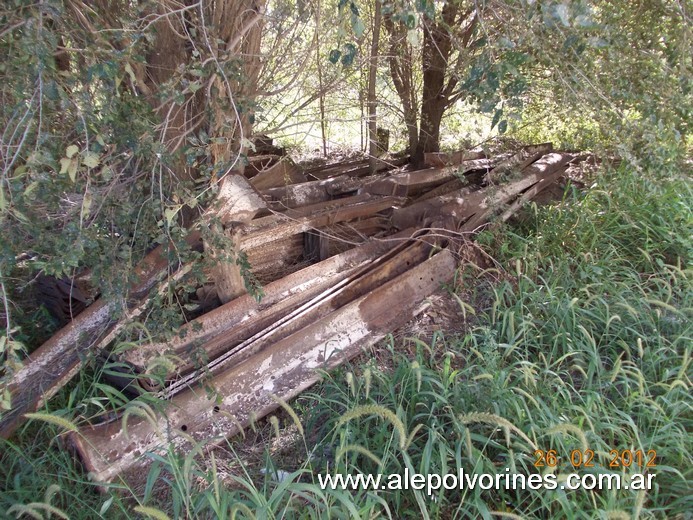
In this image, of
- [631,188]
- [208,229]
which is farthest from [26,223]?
[631,188]

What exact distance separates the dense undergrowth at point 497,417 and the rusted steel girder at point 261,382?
12cm

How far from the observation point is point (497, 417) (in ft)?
6.09

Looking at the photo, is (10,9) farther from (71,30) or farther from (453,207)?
(453,207)

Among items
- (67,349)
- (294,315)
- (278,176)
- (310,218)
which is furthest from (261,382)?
(278,176)

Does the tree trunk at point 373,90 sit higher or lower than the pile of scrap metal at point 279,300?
higher

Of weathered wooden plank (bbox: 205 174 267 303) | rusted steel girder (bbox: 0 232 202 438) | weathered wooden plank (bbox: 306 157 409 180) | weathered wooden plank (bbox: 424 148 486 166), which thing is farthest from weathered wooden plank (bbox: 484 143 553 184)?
rusted steel girder (bbox: 0 232 202 438)

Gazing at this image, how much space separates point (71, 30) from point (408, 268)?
233 cm

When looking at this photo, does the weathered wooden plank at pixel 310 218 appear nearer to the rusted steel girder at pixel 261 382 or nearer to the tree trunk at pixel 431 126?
the rusted steel girder at pixel 261 382

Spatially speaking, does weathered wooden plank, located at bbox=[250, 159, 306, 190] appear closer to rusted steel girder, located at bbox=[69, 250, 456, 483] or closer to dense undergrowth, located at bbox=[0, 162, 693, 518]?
rusted steel girder, located at bbox=[69, 250, 456, 483]

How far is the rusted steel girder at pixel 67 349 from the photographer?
2508 millimetres

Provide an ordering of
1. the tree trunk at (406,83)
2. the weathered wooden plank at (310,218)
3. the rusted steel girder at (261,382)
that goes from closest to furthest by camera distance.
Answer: the rusted steel girder at (261,382) → the weathered wooden plank at (310,218) → the tree trunk at (406,83)

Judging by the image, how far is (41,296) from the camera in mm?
3309

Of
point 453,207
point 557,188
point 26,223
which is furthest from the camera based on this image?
point 557,188

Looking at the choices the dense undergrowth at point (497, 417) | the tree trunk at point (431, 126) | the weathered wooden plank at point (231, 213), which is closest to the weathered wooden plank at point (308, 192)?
the weathered wooden plank at point (231, 213)
